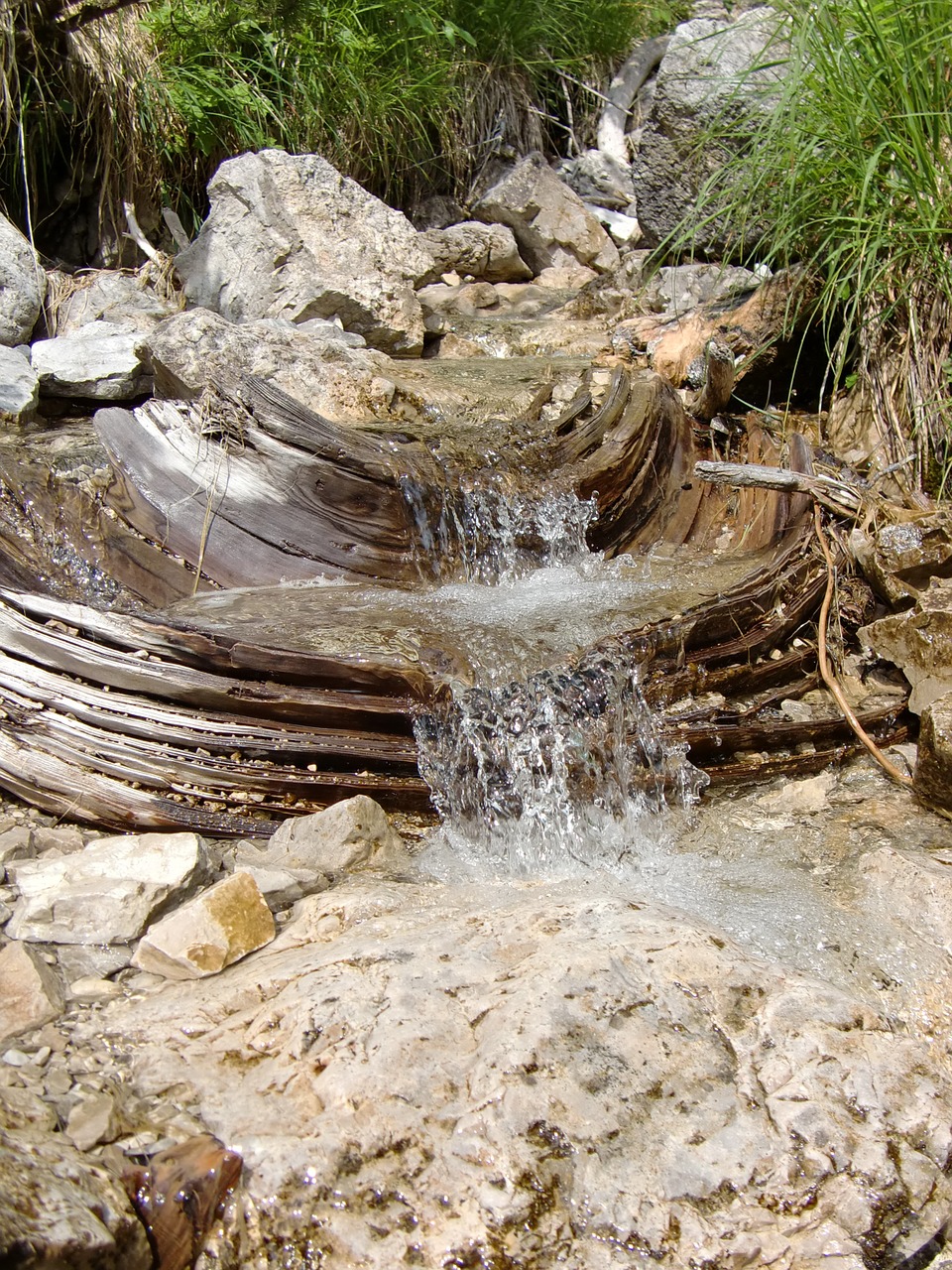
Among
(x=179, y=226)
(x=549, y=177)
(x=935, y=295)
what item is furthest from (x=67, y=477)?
(x=549, y=177)

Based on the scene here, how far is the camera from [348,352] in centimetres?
459

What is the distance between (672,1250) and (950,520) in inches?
99.1

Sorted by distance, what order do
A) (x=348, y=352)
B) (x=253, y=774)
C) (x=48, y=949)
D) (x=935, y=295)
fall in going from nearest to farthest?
(x=48, y=949), (x=253, y=774), (x=935, y=295), (x=348, y=352)

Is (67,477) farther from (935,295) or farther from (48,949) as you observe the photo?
(935,295)

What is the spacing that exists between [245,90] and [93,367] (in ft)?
9.43

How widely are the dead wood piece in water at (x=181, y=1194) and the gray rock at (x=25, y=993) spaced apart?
39cm

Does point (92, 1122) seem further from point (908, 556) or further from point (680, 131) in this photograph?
point (680, 131)

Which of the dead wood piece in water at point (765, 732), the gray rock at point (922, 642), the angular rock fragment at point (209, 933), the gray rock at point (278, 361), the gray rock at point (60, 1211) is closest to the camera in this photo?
the gray rock at point (60, 1211)

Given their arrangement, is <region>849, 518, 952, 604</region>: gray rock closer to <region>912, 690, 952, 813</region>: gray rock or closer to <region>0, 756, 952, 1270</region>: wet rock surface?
<region>912, 690, 952, 813</region>: gray rock

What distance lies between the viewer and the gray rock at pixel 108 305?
5543 millimetres

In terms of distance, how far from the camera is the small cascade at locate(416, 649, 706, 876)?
2553 millimetres

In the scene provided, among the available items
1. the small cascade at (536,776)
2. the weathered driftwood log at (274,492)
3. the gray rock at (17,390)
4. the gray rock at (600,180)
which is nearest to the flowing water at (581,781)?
the small cascade at (536,776)

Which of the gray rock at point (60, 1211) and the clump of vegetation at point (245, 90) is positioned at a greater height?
the clump of vegetation at point (245, 90)

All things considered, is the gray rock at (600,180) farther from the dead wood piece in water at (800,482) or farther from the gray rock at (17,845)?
the gray rock at (17,845)
